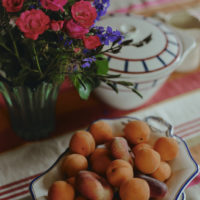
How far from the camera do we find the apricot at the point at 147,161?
36 cm

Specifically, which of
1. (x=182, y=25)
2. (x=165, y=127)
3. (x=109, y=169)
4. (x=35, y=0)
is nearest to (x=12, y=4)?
(x=35, y=0)

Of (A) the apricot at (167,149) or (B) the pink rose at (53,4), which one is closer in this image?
(B) the pink rose at (53,4)

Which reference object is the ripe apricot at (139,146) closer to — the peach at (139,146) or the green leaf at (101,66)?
the peach at (139,146)

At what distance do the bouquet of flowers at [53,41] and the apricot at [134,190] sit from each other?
12cm

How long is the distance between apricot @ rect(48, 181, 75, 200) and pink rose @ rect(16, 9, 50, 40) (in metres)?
0.17

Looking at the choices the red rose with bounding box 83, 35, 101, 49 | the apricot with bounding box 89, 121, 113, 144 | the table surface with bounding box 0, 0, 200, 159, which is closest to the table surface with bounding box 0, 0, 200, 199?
the table surface with bounding box 0, 0, 200, 159

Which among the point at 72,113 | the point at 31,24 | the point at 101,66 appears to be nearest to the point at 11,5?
the point at 31,24

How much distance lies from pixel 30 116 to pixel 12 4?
0.71ft

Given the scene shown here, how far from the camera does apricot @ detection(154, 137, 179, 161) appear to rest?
39 centimetres

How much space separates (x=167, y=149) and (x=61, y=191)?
153mm

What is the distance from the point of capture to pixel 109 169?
1.16ft

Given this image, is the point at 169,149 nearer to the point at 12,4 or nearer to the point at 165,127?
the point at 165,127

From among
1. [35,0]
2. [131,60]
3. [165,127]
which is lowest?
[165,127]

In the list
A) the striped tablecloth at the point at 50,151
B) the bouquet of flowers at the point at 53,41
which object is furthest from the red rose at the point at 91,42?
the striped tablecloth at the point at 50,151
